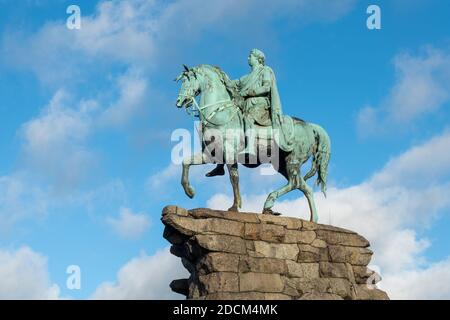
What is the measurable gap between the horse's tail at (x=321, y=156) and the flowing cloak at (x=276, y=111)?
0.99 metres

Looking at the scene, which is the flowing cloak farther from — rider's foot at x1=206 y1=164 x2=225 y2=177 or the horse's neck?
rider's foot at x1=206 y1=164 x2=225 y2=177

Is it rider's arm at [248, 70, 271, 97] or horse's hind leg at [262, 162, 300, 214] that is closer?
horse's hind leg at [262, 162, 300, 214]

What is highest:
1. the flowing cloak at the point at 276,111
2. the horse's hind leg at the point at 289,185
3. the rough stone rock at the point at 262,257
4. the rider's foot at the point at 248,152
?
the flowing cloak at the point at 276,111

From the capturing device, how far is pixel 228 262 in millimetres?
15383

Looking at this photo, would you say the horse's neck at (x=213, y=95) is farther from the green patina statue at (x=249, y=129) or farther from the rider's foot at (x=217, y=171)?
the rider's foot at (x=217, y=171)

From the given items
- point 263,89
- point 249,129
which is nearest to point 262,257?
point 249,129

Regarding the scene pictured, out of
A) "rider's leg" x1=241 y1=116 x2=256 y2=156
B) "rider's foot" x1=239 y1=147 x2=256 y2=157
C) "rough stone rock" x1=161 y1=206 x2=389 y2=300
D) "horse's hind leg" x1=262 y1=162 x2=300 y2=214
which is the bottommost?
"rough stone rock" x1=161 y1=206 x2=389 y2=300

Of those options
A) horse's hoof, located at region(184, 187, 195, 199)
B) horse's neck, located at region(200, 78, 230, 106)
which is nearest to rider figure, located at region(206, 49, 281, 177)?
horse's neck, located at region(200, 78, 230, 106)

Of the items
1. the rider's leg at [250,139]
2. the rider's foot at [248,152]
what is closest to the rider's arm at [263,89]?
the rider's leg at [250,139]

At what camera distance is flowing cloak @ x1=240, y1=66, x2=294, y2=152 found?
17750mm

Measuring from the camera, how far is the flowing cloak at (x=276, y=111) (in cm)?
1775
